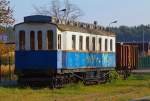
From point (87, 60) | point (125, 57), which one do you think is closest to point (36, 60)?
point (87, 60)

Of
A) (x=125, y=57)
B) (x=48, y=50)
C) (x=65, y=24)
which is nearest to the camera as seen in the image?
(x=48, y=50)

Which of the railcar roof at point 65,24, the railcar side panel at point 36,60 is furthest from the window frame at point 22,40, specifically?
the railcar roof at point 65,24

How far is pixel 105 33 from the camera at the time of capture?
37.4 meters

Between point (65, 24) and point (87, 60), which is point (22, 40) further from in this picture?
point (87, 60)

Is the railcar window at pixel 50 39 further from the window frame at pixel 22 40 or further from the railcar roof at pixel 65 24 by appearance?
the window frame at pixel 22 40

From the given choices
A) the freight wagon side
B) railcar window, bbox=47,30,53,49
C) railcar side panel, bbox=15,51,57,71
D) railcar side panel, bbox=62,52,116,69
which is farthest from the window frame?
the freight wagon side

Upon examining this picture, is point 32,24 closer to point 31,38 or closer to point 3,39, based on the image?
point 31,38

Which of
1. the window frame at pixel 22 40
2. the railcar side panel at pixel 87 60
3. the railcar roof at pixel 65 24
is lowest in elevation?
the railcar side panel at pixel 87 60

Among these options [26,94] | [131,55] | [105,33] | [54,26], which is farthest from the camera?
[131,55]

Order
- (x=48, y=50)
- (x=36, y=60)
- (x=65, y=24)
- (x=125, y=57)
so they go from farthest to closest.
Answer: (x=125, y=57) < (x=65, y=24) < (x=36, y=60) < (x=48, y=50)

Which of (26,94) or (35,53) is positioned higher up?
(35,53)

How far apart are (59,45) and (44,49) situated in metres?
0.85

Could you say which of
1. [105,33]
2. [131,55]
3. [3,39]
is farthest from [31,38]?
[131,55]

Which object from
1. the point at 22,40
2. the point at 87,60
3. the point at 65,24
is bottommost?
the point at 87,60
